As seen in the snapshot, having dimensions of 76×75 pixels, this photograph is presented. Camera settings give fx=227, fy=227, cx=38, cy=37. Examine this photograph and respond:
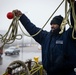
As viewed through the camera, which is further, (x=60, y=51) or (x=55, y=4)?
(x=55, y=4)

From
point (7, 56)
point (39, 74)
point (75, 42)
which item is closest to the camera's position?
point (75, 42)

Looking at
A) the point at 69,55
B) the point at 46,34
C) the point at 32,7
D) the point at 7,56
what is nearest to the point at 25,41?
the point at 32,7

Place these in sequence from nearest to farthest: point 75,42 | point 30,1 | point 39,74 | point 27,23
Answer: point 75,42, point 27,23, point 39,74, point 30,1

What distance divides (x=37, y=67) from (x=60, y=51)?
1014mm

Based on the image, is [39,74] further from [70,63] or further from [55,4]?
[55,4]

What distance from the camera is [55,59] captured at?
1762 millimetres

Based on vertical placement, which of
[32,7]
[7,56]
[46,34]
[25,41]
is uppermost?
[32,7]

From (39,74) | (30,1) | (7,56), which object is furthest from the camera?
(7,56)

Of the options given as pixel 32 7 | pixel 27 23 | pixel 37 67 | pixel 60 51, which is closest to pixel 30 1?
pixel 32 7

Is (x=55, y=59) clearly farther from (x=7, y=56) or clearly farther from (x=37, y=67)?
(x=7, y=56)

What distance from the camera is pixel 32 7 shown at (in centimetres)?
390

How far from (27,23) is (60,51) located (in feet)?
1.28

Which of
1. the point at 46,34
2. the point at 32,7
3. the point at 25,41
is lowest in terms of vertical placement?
the point at 25,41

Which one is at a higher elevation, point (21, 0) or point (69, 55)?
point (21, 0)
